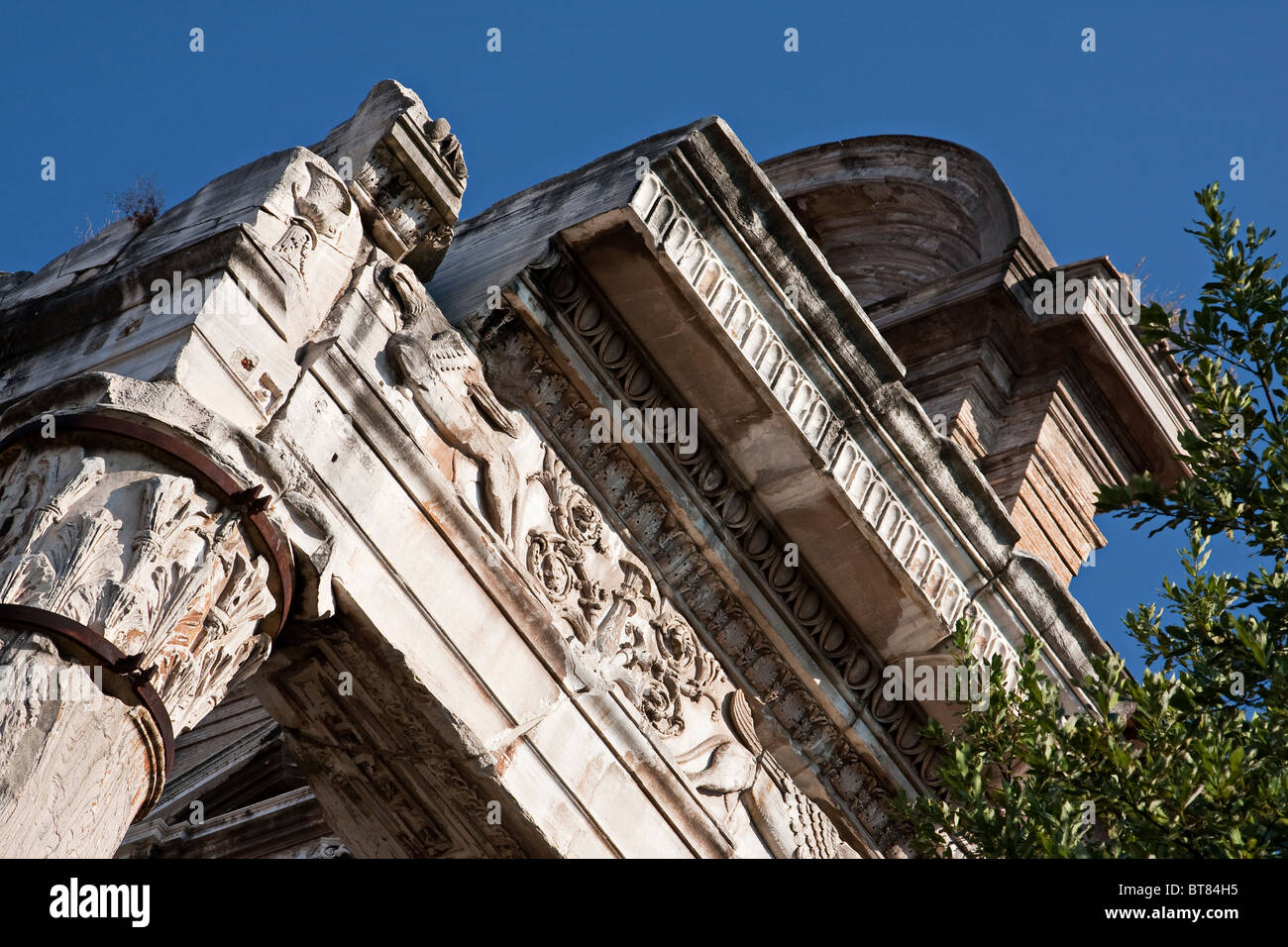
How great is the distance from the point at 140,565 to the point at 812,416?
3146mm

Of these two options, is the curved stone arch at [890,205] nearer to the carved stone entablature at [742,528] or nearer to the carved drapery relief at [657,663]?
the carved stone entablature at [742,528]

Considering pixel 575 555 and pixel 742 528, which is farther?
pixel 742 528

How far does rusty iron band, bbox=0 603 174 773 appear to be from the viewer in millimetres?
4738

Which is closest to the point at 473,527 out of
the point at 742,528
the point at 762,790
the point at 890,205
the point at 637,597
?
the point at 637,597

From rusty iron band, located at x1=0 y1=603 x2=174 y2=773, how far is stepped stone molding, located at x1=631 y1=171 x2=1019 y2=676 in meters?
2.89

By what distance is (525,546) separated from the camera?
6699 mm

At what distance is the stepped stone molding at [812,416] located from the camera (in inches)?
278

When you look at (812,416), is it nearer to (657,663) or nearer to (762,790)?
(657,663)

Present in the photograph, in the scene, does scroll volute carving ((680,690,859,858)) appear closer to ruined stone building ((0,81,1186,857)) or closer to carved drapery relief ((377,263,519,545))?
ruined stone building ((0,81,1186,857))

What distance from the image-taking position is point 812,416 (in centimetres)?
731

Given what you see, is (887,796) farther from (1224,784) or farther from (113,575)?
(113,575)

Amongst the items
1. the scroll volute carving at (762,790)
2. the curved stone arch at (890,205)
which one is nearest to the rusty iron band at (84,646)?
the scroll volute carving at (762,790)
